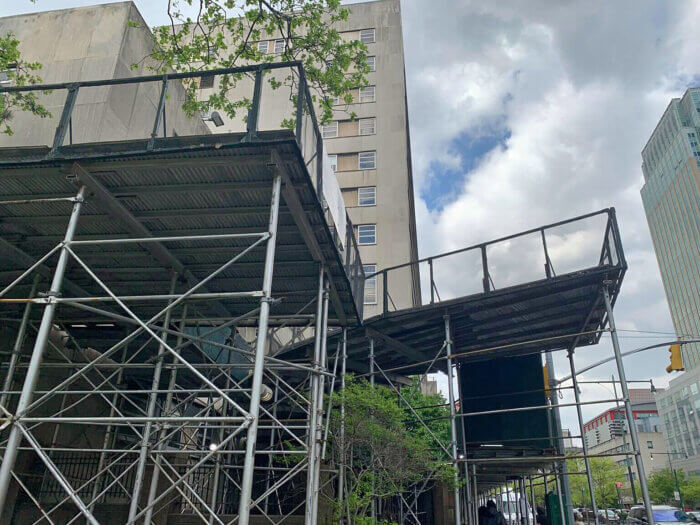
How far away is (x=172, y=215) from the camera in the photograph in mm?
9023

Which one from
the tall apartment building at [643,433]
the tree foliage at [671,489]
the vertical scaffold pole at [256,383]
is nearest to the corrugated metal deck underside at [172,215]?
the vertical scaffold pole at [256,383]

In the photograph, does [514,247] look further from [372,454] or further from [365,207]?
[365,207]

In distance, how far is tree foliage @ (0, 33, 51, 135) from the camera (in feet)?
36.4

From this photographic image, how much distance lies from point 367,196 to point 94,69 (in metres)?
24.9

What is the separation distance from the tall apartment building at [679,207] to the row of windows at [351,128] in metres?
82.1

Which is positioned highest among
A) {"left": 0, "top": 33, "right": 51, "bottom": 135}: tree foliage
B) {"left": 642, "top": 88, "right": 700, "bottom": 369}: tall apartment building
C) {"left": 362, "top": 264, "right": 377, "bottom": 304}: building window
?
{"left": 642, "top": 88, "right": 700, "bottom": 369}: tall apartment building

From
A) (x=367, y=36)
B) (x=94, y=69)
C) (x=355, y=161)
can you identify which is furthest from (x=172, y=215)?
(x=367, y=36)

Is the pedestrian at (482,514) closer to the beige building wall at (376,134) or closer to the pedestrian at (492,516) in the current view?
the pedestrian at (492,516)

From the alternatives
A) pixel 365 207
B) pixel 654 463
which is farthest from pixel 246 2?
pixel 654 463

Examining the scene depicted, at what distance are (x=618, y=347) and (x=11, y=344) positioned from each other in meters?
14.6

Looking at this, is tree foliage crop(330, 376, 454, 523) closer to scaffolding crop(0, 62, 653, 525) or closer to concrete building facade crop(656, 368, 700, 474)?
scaffolding crop(0, 62, 653, 525)

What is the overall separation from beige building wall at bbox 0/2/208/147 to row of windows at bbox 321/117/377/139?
2373 cm

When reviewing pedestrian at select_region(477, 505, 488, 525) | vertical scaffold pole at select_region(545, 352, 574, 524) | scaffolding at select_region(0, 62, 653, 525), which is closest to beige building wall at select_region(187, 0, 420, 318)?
pedestrian at select_region(477, 505, 488, 525)

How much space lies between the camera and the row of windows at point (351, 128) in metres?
38.1
